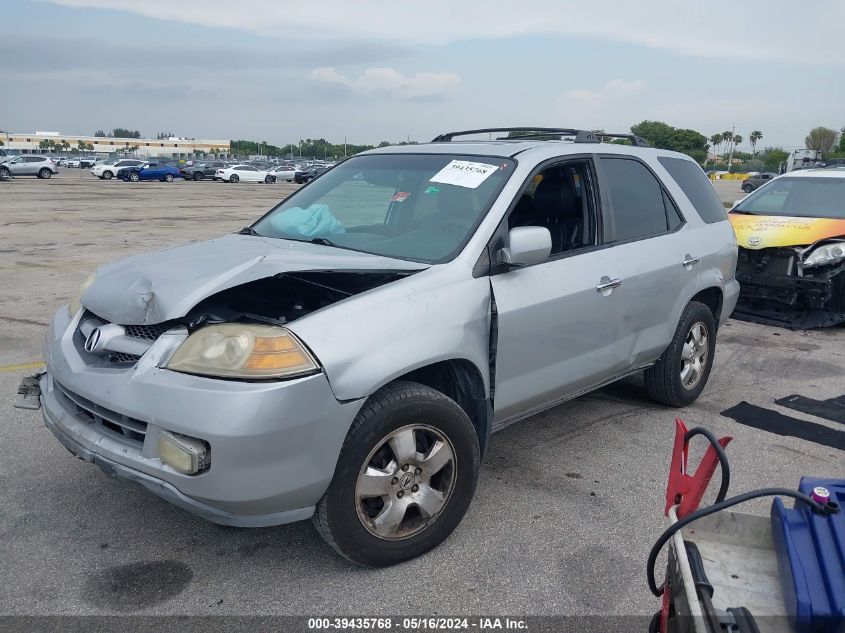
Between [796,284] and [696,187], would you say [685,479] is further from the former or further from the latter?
[796,284]

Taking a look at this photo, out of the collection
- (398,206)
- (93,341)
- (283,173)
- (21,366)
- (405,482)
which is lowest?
(21,366)

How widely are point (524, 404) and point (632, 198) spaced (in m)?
1.65

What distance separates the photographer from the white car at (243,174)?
52531 millimetres

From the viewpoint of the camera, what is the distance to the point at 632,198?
4496 mm

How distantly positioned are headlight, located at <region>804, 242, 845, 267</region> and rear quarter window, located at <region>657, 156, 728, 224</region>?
8.60ft

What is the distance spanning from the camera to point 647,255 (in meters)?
4.37

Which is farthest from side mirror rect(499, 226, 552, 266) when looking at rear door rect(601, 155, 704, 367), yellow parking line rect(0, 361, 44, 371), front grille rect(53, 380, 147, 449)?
yellow parking line rect(0, 361, 44, 371)

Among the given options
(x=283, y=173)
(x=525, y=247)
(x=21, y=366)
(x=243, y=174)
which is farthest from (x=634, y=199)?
(x=283, y=173)

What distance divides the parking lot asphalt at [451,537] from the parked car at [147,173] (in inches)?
1854

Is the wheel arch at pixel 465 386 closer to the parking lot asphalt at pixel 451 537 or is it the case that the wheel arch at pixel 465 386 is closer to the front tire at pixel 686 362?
the parking lot asphalt at pixel 451 537

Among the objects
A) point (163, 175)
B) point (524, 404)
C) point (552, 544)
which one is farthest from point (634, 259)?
point (163, 175)

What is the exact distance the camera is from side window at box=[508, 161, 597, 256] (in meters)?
4.12

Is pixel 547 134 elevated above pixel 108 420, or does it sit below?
above

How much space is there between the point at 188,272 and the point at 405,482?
4.22ft
